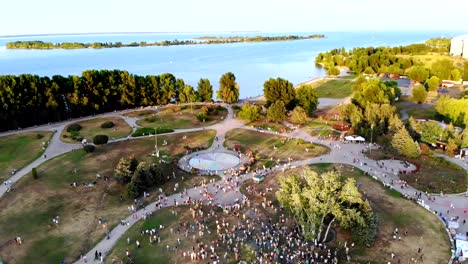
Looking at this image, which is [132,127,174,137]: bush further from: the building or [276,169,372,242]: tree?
the building

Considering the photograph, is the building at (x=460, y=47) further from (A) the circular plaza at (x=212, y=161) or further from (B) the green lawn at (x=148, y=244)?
(B) the green lawn at (x=148, y=244)

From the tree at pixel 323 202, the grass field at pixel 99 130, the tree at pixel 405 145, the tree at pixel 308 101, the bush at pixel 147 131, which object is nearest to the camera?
the tree at pixel 323 202

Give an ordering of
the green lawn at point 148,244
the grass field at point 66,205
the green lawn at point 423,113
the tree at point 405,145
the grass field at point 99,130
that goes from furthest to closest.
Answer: the green lawn at point 423,113, the grass field at point 99,130, the tree at point 405,145, the grass field at point 66,205, the green lawn at point 148,244

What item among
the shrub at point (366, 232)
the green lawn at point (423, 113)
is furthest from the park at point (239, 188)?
the green lawn at point (423, 113)

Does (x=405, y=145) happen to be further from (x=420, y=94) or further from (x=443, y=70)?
(x=443, y=70)

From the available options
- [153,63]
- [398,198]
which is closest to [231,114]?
[398,198]

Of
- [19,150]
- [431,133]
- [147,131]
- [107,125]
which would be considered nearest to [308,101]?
[431,133]

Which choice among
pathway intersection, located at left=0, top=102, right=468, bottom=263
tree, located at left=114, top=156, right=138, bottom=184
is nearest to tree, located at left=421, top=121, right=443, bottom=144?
pathway intersection, located at left=0, top=102, right=468, bottom=263
